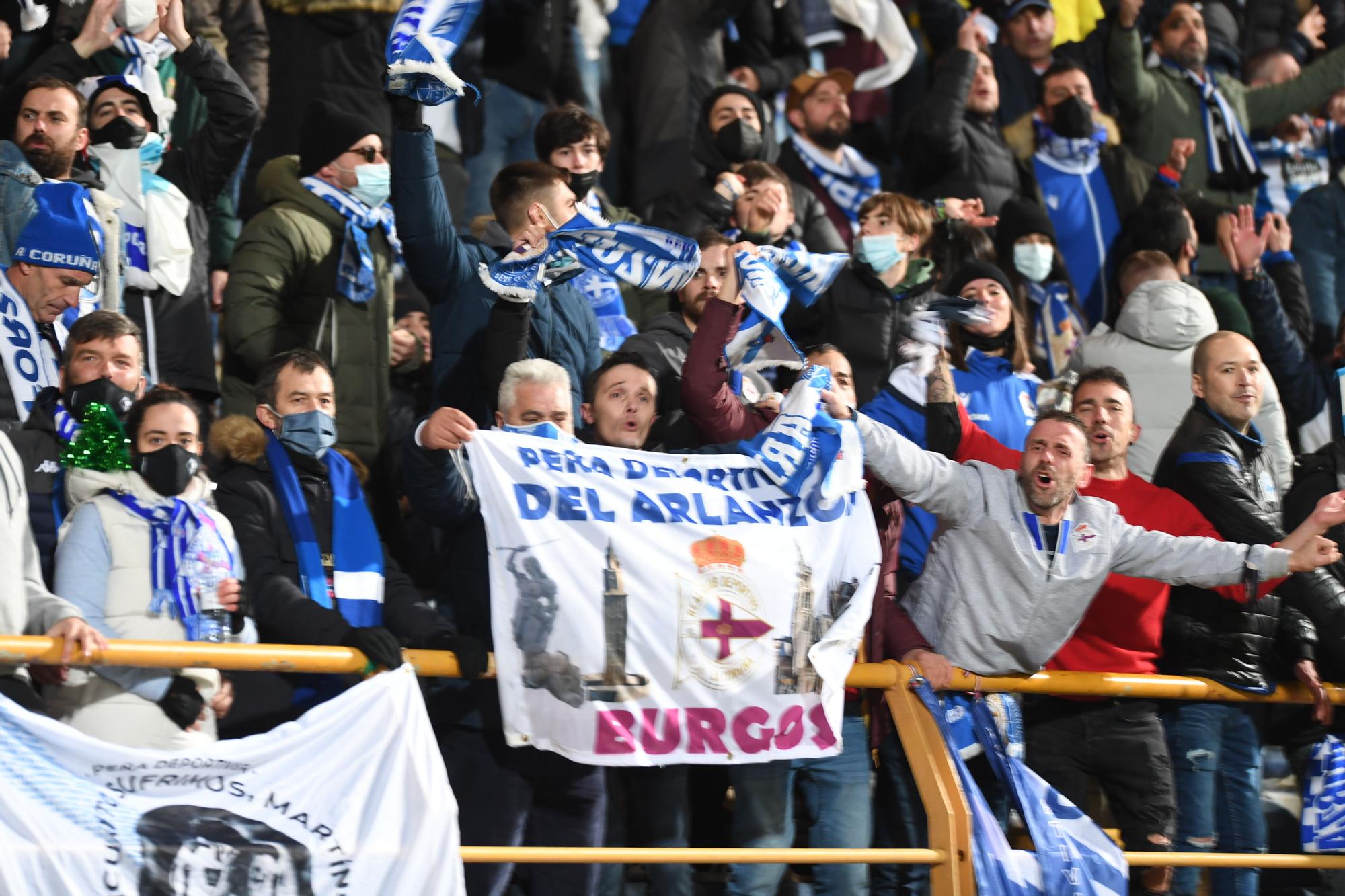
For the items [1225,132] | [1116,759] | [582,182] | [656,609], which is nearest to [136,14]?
[582,182]

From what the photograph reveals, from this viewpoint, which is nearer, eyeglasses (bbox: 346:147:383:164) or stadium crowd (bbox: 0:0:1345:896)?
stadium crowd (bbox: 0:0:1345:896)

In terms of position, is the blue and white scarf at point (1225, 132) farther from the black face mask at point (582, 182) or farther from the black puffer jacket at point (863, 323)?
the black face mask at point (582, 182)

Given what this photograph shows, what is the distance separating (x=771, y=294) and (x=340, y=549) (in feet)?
5.08

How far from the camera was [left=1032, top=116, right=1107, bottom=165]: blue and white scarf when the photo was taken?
10.3 m

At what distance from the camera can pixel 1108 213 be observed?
1033 centimetres

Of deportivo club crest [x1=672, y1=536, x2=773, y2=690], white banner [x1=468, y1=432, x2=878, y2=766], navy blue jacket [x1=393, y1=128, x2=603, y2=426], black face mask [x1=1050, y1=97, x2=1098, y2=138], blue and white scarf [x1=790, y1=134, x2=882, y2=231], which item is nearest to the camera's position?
white banner [x1=468, y1=432, x2=878, y2=766]

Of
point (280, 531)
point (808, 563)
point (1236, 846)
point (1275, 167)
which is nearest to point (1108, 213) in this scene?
point (1275, 167)

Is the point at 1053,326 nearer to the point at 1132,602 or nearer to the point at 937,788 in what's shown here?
the point at 1132,602

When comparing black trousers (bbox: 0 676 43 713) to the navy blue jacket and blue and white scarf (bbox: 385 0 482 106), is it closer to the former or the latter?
the navy blue jacket

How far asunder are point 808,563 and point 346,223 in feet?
8.72

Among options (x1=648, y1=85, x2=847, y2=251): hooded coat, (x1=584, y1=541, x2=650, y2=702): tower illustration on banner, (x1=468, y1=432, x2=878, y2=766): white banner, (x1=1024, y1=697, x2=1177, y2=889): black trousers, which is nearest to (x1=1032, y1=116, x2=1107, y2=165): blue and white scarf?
(x1=648, y1=85, x2=847, y2=251): hooded coat

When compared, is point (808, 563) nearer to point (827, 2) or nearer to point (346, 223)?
point (346, 223)

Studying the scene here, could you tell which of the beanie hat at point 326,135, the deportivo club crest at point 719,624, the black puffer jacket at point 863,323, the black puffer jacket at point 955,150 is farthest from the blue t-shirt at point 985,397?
the black puffer jacket at point 955,150

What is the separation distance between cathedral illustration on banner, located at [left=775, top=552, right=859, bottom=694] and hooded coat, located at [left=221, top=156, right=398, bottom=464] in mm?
2211
